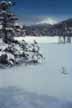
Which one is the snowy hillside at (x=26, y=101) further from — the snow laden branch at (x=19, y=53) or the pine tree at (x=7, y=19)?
the pine tree at (x=7, y=19)

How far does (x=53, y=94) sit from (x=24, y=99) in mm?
728

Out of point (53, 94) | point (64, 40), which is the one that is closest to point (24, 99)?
point (53, 94)

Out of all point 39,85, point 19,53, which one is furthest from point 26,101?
point 19,53

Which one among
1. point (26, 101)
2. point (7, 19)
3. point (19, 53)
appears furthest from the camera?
point (7, 19)

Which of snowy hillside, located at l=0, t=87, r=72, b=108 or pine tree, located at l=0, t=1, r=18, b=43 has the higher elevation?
pine tree, located at l=0, t=1, r=18, b=43

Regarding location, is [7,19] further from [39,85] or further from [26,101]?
[26,101]

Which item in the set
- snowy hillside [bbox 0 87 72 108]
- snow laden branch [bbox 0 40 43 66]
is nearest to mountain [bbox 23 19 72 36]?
snow laden branch [bbox 0 40 43 66]

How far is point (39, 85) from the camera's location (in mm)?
6793

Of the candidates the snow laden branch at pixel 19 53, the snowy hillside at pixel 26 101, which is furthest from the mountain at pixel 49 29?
the snowy hillside at pixel 26 101

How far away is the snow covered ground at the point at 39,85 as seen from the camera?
18.0 feet

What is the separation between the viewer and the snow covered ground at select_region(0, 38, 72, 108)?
5477 mm

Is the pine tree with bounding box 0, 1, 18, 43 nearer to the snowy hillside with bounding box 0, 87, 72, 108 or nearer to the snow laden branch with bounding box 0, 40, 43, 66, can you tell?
the snow laden branch with bounding box 0, 40, 43, 66

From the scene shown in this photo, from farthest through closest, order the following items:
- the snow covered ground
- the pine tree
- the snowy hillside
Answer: the pine tree < the snow covered ground < the snowy hillside

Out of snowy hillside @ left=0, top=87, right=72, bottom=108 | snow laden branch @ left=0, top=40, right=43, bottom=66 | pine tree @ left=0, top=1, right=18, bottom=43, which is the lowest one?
snowy hillside @ left=0, top=87, right=72, bottom=108
